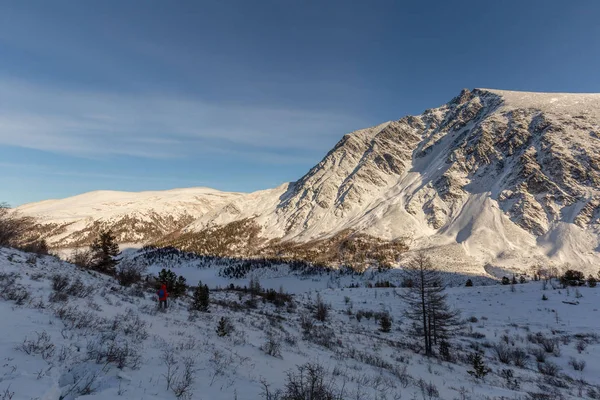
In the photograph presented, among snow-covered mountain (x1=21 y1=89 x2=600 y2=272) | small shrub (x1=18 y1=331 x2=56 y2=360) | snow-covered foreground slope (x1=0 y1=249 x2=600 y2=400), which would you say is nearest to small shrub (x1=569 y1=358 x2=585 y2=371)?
snow-covered foreground slope (x1=0 y1=249 x2=600 y2=400)

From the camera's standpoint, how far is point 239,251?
131 m

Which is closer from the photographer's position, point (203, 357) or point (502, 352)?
point (203, 357)

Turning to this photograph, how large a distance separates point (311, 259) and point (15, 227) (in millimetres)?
83341

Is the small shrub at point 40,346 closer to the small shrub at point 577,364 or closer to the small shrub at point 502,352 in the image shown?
the small shrub at point 502,352

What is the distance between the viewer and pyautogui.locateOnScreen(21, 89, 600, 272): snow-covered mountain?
89.4m

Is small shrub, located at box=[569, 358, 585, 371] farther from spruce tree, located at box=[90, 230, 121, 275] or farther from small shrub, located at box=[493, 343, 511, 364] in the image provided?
spruce tree, located at box=[90, 230, 121, 275]

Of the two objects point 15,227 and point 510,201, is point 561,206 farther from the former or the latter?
point 15,227

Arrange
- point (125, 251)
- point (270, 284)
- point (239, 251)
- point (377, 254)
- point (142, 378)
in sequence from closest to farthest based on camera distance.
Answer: point (142, 378) → point (270, 284) → point (377, 254) → point (239, 251) → point (125, 251)

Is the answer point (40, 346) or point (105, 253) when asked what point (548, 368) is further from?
point (105, 253)

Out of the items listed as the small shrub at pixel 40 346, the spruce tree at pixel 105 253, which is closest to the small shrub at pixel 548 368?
the small shrub at pixel 40 346

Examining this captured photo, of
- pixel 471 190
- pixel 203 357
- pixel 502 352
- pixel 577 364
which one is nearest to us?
pixel 203 357

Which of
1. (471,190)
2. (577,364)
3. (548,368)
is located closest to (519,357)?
(548,368)

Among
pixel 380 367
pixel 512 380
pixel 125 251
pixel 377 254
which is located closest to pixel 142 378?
pixel 380 367

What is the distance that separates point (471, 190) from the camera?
405 feet
